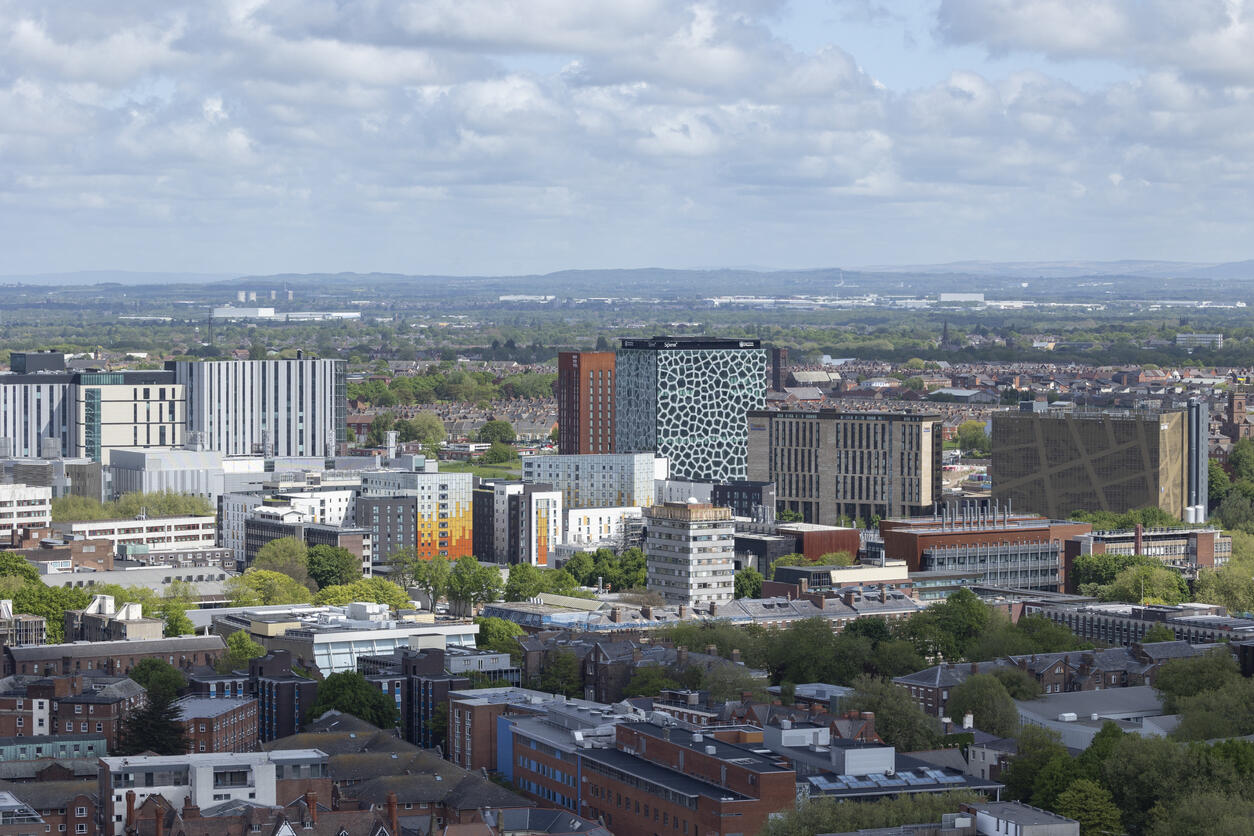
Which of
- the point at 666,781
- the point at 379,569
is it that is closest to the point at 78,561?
the point at 379,569

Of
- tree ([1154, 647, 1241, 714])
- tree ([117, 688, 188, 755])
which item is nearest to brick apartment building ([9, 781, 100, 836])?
tree ([117, 688, 188, 755])

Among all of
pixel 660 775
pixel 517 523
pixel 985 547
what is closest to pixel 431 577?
pixel 517 523

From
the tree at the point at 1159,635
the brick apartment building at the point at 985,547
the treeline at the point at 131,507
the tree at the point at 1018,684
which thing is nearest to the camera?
the tree at the point at 1018,684

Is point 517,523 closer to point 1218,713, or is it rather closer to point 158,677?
point 158,677

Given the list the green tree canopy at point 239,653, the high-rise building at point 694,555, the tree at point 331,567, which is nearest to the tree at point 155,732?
the green tree canopy at point 239,653

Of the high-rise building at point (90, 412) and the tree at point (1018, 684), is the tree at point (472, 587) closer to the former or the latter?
the tree at point (1018, 684)

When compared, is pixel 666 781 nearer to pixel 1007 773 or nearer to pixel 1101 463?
pixel 1007 773
